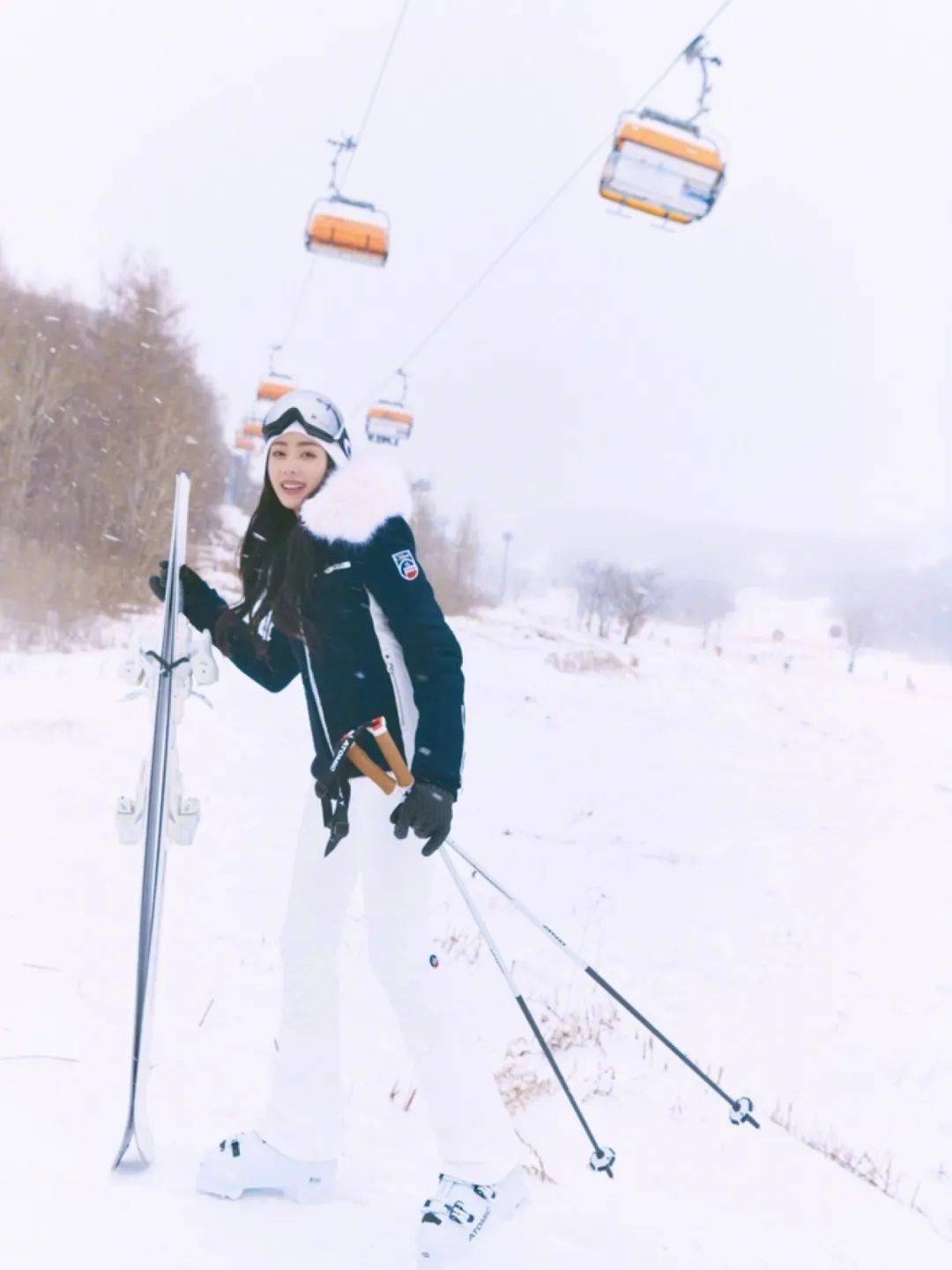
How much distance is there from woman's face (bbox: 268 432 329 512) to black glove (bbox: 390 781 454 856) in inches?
31.2

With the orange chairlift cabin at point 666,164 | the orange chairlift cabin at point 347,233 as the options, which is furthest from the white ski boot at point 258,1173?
the orange chairlift cabin at point 347,233

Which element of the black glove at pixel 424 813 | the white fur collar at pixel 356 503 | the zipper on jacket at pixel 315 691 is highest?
the white fur collar at pixel 356 503

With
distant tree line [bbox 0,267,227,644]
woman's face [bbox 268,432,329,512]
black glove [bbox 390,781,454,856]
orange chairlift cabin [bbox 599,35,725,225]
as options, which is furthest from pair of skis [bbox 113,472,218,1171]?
distant tree line [bbox 0,267,227,644]

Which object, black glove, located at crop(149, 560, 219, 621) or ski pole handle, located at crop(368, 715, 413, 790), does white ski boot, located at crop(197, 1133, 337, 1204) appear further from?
black glove, located at crop(149, 560, 219, 621)

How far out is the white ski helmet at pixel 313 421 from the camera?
232 centimetres

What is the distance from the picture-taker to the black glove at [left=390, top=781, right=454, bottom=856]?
196cm

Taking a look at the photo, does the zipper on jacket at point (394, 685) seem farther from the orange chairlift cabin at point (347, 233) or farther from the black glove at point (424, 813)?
the orange chairlift cabin at point (347, 233)

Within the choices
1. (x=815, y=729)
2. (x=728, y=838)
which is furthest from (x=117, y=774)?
(x=815, y=729)

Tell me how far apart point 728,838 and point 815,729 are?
17.5m

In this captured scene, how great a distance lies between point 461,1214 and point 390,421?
1897cm

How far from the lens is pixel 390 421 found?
20062mm

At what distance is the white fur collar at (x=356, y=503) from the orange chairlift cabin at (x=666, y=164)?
7511mm

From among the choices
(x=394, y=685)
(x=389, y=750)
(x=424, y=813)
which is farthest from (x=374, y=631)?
(x=424, y=813)

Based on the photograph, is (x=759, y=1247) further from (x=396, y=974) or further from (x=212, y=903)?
(x=212, y=903)
